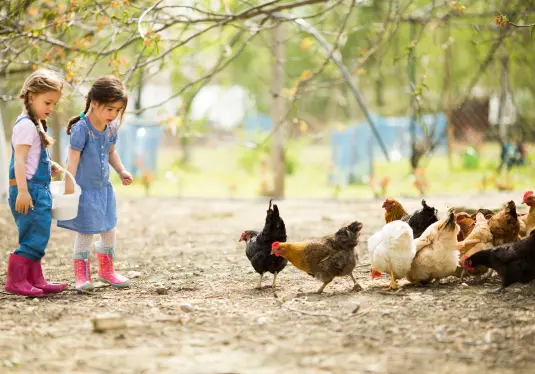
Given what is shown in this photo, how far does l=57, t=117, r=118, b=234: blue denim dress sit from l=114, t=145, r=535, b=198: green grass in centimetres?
848

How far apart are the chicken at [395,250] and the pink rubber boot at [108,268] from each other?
6.41 feet

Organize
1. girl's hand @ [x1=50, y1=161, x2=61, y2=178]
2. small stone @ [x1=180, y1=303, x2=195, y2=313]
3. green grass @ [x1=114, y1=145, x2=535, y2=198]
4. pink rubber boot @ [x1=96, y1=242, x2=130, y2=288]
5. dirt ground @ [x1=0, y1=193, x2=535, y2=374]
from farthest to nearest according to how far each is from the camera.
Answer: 1. green grass @ [x1=114, y1=145, x2=535, y2=198]
2. pink rubber boot @ [x1=96, y1=242, x2=130, y2=288]
3. girl's hand @ [x1=50, y1=161, x2=61, y2=178]
4. small stone @ [x1=180, y1=303, x2=195, y2=313]
5. dirt ground @ [x1=0, y1=193, x2=535, y2=374]

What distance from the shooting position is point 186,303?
4551 millimetres

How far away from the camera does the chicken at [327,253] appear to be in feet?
15.9

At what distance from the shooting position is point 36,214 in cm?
474

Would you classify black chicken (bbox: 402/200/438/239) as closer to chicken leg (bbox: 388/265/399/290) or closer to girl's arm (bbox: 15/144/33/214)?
chicken leg (bbox: 388/265/399/290)

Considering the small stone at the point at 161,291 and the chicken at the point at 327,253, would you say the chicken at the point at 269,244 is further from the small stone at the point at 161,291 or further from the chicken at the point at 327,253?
the small stone at the point at 161,291

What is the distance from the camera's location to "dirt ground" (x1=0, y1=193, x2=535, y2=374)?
332cm

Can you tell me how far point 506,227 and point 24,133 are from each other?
3.56 m

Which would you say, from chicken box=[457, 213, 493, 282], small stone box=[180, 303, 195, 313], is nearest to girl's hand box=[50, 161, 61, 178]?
small stone box=[180, 303, 195, 313]

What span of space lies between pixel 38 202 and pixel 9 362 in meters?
1.62

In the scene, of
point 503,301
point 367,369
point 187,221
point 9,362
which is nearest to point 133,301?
point 9,362

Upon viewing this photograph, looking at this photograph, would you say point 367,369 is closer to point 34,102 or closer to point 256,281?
point 256,281

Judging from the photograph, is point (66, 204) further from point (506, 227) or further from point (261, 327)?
point (506, 227)
